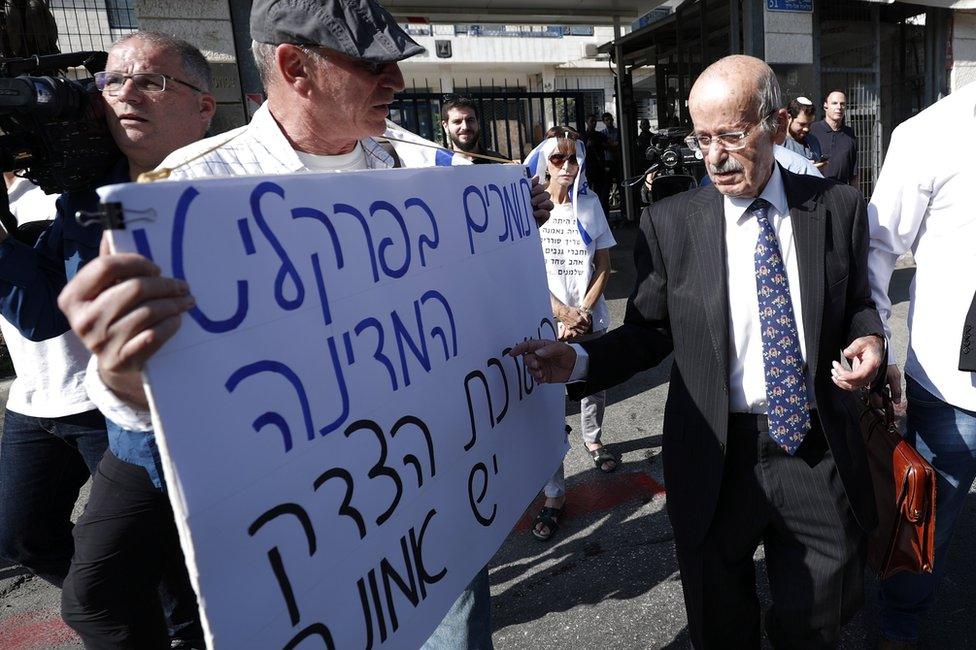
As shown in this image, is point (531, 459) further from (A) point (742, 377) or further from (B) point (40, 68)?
(B) point (40, 68)

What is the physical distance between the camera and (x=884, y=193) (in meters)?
2.03

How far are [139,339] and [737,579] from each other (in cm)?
163

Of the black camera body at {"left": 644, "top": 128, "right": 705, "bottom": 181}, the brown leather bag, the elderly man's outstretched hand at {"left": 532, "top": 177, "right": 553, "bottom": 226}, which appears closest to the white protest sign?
the elderly man's outstretched hand at {"left": 532, "top": 177, "right": 553, "bottom": 226}

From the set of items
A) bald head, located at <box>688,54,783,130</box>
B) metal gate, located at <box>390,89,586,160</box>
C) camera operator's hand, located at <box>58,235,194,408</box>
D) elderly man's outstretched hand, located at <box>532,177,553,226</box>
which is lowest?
camera operator's hand, located at <box>58,235,194,408</box>

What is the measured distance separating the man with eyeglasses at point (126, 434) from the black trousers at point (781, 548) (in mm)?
1449

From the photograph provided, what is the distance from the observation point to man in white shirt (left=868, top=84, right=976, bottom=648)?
6.26ft

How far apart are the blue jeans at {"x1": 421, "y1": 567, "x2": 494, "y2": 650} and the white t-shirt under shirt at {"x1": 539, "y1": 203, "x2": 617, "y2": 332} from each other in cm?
208

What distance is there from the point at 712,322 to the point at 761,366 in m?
0.17

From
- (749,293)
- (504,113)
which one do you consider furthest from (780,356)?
(504,113)

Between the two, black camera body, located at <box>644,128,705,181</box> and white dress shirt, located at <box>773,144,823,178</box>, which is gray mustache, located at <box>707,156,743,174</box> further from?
black camera body, located at <box>644,128,705,181</box>

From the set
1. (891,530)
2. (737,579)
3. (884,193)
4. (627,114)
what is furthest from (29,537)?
(627,114)

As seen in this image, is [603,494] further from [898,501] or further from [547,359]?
[547,359]

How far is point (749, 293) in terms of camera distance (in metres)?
1.70

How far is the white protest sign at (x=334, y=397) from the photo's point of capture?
0.88m
